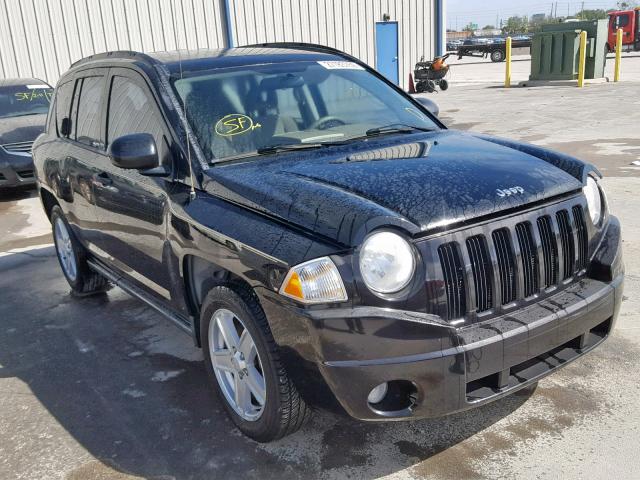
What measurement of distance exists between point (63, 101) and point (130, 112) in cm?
160

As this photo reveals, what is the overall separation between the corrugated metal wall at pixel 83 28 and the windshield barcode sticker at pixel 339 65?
11045 millimetres

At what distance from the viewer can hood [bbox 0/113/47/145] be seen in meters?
9.68

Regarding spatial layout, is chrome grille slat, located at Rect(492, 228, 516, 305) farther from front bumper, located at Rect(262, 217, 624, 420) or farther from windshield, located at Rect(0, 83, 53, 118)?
windshield, located at Rect(0, 83, 53, 118)

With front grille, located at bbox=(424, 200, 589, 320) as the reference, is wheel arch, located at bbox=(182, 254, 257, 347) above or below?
below

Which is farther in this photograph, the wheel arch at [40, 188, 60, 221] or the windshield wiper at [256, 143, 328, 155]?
the wheel arch at [40, 188, 60, 221]

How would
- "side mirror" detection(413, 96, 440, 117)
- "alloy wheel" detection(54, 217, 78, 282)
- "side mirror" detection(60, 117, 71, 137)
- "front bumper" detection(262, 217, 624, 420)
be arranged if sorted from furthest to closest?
1. "alloy wheel" detection(54, 217, 78, 282)
2. "side mirror" detection(60, 117, 71, 137)
3. "side mirror" detection(413, 96, 440, 117)
4. "front bumper" detection(262, 217, 624, 420)

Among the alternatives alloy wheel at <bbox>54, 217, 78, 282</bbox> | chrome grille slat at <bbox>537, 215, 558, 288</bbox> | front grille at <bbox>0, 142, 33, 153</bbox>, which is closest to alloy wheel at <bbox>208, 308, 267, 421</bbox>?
chrome grille slat at <bbox>537, 215, 558, 288</bbox>

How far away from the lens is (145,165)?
10.7ft

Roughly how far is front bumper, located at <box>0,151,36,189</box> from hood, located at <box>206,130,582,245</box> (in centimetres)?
723

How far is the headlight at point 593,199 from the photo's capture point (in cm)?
306

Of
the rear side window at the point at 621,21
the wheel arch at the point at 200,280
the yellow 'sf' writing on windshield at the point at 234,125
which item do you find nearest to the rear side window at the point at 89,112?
the yellow 'sf' writing on windshield at the point at 234,125

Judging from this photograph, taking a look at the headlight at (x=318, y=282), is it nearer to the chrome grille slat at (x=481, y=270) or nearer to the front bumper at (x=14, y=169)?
the chrome grille slat at (x=481, y=270)

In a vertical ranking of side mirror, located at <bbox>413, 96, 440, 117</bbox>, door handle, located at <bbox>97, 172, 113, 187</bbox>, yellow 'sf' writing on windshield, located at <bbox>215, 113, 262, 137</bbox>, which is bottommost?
door handle, located at <bbox>97, 172, 113, 187</bbox>

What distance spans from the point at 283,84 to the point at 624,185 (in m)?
5.31
